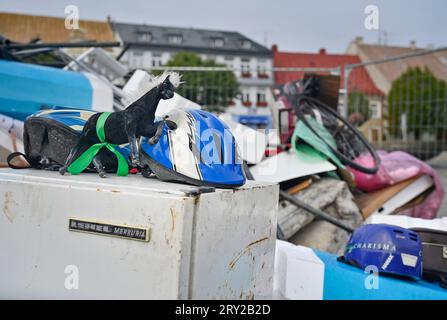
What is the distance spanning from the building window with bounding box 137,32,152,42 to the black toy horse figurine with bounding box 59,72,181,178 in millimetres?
37699

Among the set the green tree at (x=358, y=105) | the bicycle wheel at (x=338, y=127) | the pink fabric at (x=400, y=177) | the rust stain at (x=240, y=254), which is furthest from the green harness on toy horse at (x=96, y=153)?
the green tree at (x=358, y=105)

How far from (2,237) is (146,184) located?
1.63 ft

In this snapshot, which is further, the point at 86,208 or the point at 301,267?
the point at 301,267

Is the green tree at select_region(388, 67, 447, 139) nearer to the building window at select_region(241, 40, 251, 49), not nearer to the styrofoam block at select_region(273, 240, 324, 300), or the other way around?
the styrofoam block at select_region(273, 240, 324, 300)

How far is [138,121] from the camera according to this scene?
167 centimetres

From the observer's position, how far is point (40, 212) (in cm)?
150

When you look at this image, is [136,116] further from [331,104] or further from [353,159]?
[331,104]

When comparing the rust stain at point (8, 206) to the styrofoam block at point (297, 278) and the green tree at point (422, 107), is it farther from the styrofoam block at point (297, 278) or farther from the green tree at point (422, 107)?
the green tree at point (422, 107)

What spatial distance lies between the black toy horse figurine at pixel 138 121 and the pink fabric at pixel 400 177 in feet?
8.77

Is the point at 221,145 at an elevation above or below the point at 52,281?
above

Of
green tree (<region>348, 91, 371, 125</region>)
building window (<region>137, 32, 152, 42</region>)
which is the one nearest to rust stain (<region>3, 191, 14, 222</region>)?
green tree (<region>348, 91, 371, 125</region>)

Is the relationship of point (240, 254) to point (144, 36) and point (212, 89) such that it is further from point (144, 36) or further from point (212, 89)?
point (144, 36)

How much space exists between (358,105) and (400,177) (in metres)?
3.31
